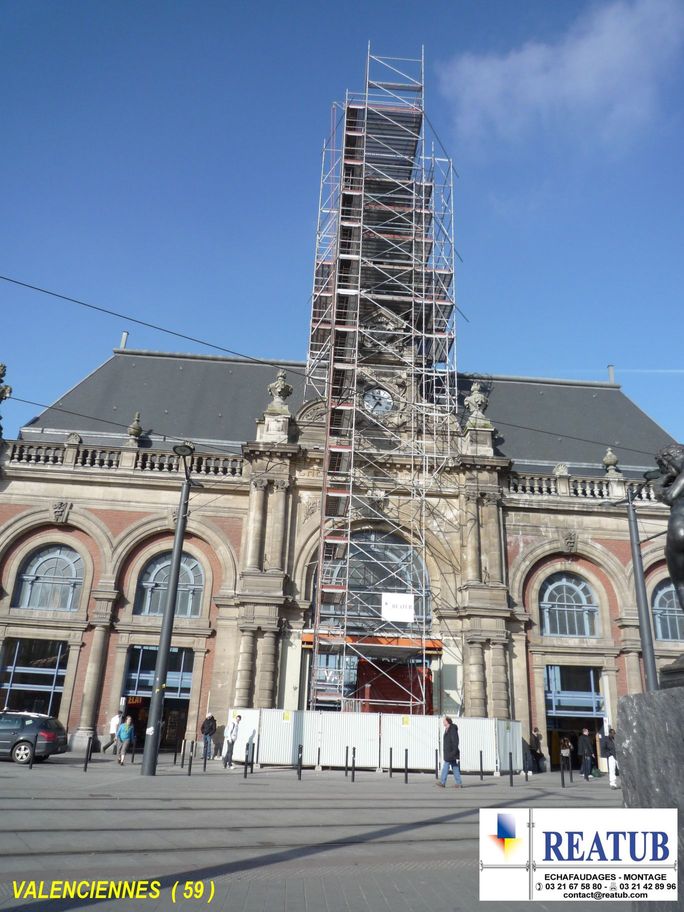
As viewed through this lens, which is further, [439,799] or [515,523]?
[515,523]

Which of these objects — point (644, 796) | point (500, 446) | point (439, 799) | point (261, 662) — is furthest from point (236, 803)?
point (500, 446)

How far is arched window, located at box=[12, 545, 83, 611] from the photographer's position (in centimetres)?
2369

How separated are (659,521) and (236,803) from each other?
19.9 m

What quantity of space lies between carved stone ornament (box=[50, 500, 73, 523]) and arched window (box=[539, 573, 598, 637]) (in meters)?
16.7

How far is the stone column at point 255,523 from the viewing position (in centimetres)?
2311

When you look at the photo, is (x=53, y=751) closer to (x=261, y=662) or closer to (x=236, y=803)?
(x=261, y=662)

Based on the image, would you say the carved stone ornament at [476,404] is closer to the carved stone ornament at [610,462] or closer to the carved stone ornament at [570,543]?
the carved stone ornament at [610,462]

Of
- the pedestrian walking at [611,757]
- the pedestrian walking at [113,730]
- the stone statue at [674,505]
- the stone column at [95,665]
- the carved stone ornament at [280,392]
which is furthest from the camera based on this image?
the carved stone ornament at [280,392]

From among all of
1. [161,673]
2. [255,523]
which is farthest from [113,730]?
[255,523]

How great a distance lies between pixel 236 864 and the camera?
23.1 ft

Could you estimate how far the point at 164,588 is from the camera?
79.0ft

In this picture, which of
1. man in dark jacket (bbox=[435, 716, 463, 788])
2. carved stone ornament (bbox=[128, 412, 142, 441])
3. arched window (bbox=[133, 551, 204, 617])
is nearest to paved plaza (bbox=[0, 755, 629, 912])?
man in dark jacket (bbox=[435, 716, 463, 788])

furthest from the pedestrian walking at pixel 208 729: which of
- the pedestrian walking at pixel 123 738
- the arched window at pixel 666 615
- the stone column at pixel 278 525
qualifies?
the arched window at pixel 666 615

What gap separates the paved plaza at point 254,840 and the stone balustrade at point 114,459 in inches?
462
